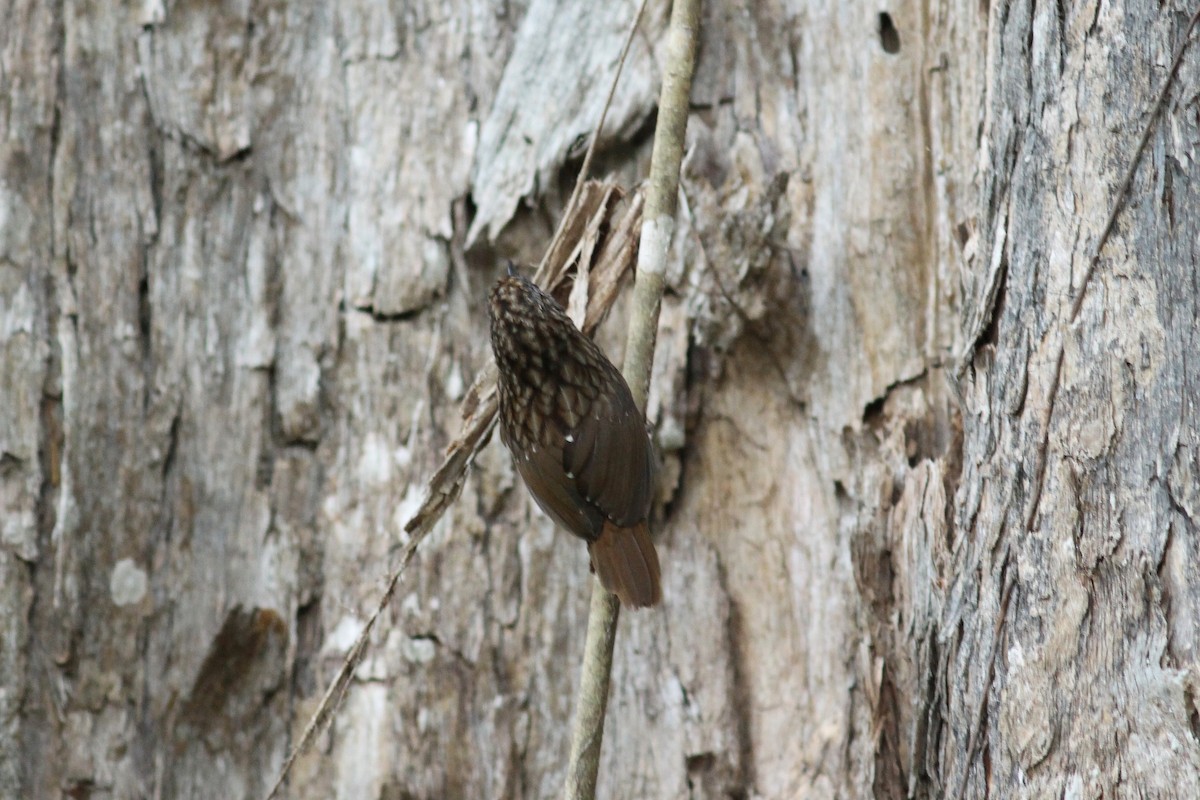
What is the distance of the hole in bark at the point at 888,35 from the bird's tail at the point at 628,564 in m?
1.45

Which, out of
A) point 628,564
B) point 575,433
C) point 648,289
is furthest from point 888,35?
point 628,564

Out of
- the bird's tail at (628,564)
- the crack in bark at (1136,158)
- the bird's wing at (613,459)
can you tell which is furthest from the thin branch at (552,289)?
the crack in bark at (1136,158)

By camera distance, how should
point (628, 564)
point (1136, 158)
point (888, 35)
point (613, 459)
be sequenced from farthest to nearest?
1. point (888, 35)
2. point (613, 459)
3. point (628, 564)
4. point (1136, 158)

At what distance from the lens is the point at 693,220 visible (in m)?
3.17

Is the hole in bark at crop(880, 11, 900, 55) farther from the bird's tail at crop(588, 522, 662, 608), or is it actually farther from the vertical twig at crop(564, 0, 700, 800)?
the bird's tail at crop(588, 522, 662, 608)

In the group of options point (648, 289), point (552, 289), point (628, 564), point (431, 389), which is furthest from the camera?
point (431, 389)

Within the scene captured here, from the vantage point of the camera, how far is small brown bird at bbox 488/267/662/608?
112 inches

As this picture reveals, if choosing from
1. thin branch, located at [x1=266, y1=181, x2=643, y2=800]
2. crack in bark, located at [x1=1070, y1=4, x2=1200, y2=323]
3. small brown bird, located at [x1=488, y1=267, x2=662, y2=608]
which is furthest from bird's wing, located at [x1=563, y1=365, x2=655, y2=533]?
crack in bark, located at [x1=1070, y1=4, x2=1200, y2=323]

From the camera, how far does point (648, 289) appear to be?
8.73 feet

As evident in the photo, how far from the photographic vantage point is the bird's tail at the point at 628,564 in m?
2.72

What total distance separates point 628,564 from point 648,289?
2.14 feet

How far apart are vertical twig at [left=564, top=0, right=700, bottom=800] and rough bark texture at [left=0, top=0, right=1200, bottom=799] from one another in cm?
48

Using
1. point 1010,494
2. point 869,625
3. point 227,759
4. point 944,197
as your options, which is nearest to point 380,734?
point 227,759

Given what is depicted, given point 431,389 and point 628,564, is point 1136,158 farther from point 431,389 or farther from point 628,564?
point 431,389
